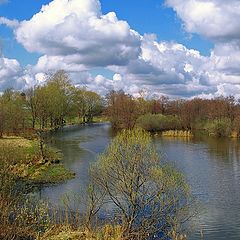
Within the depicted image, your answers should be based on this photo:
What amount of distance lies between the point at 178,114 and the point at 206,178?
189 feet

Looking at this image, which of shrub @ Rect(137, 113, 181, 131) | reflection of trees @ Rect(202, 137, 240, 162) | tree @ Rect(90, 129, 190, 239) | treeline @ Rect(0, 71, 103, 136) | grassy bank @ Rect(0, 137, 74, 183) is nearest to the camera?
tree @ Rect(90, 129, 190, 239)

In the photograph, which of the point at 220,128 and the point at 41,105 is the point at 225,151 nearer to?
the point at 220,128

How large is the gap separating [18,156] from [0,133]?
80.3ft

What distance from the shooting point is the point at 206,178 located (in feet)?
113

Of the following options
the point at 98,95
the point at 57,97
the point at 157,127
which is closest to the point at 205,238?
the point at 157,127

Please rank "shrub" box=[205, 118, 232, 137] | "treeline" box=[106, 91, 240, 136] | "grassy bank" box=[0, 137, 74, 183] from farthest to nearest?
1. "treeline" box=[106, 91, 240, 136]
2. "shrub" box=[205, 118, 232, 137]
3. "grassy bank" box=[0, 137, 74, 183]

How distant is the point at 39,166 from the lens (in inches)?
1497

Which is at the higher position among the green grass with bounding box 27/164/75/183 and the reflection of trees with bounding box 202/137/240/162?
the green grass with bounding box 27/164/75/183

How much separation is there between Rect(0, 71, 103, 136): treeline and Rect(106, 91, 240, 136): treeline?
11205 millimetres

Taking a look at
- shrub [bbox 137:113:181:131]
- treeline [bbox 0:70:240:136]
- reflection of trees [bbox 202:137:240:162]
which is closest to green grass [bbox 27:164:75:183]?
reflection of trees [bbox 202:137:240:162]

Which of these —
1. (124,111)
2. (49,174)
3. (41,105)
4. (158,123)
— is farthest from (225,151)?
(41,105)

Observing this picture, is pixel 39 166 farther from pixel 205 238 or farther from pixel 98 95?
pixel 98 95

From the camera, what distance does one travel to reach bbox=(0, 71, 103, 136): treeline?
6904 cm

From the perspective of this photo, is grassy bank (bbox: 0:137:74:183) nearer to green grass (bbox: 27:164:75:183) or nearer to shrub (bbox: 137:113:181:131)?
green grass (bbox: 27:164:75:183)
